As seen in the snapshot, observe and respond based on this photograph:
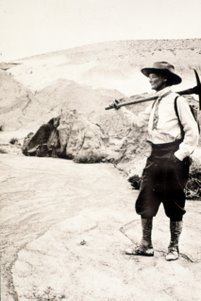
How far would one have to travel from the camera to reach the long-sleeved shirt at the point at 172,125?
2969mm

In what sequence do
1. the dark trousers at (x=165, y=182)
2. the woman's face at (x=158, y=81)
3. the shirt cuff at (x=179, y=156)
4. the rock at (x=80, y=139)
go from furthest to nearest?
the rock at (x=80, y=139)
the woman's face at (x=158, y=81)
the dark trousers at (x=165, y=182)
the shirt cuff at (x=179, y=156)

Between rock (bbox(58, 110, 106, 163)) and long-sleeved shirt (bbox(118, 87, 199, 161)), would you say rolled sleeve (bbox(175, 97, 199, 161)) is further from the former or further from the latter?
rock (bbox(58, 110, 106, 163))

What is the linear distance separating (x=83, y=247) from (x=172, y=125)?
1.18 metres

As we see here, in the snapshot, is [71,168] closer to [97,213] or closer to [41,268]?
[97,213]

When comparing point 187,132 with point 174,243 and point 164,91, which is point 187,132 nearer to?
point 164,91

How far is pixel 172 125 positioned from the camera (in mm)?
3072

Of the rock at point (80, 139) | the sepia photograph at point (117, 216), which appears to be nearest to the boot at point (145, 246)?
the sepia photograph at point (117, 216)

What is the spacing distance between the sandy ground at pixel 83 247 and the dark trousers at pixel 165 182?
0.37 m

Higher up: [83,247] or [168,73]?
[168,73]

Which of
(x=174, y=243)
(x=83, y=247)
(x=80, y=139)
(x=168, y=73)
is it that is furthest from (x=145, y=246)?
(x=80, y=139)

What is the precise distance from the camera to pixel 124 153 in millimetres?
7281

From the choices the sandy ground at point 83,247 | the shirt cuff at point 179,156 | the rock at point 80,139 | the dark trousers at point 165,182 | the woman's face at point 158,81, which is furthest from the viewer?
the rock at point 80,139

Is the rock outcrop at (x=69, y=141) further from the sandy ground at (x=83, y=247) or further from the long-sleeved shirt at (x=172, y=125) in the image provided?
the long-sleeved shirt at (x=172, y=125)

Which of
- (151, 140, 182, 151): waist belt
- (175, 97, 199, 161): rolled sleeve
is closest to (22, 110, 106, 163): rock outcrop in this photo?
(151, 140, 182, 151): waist belt
